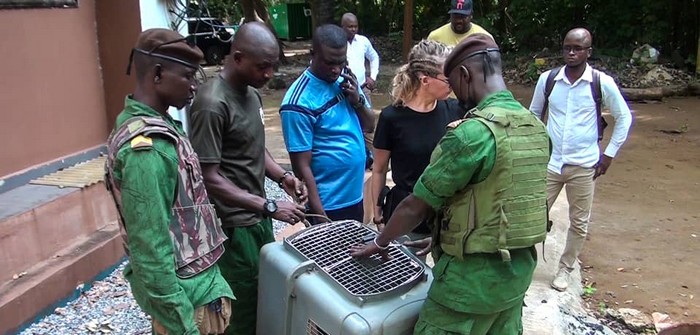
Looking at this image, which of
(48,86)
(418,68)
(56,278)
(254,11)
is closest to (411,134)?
(418,68)

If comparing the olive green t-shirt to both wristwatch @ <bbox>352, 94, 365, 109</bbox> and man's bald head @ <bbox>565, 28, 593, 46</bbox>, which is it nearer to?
wristwatch @ <bbox>352, 94, 365, 109</bbox>

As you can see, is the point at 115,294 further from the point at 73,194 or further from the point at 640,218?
the point at 640,218

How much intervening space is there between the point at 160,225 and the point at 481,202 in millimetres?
1009

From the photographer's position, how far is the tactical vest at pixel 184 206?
1.88 meters

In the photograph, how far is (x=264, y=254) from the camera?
2.50 meters

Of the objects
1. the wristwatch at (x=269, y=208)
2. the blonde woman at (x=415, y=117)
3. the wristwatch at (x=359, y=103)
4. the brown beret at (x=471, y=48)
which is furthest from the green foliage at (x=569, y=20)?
the brown beret at (x=471, y=48)

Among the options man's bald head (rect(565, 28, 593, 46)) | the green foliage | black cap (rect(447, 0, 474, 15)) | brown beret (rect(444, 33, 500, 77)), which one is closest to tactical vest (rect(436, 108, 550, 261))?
brown beret (rect(444, 33, 500, 77))

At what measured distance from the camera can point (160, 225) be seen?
1.85 metres

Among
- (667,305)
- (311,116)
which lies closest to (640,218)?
(667,305)

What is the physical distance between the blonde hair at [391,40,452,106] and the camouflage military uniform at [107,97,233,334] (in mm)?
1300

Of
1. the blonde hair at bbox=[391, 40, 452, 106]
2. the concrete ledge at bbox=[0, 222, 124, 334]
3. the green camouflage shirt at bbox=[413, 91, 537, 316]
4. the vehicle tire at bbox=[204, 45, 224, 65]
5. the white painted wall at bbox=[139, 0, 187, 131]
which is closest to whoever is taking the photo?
the green camouflage shirt at bbox=[413, 91, 537, 316]

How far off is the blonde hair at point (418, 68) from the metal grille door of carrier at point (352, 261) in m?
0.75

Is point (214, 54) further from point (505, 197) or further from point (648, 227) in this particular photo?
point (505, 197)

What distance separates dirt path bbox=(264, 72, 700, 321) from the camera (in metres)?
4.79
